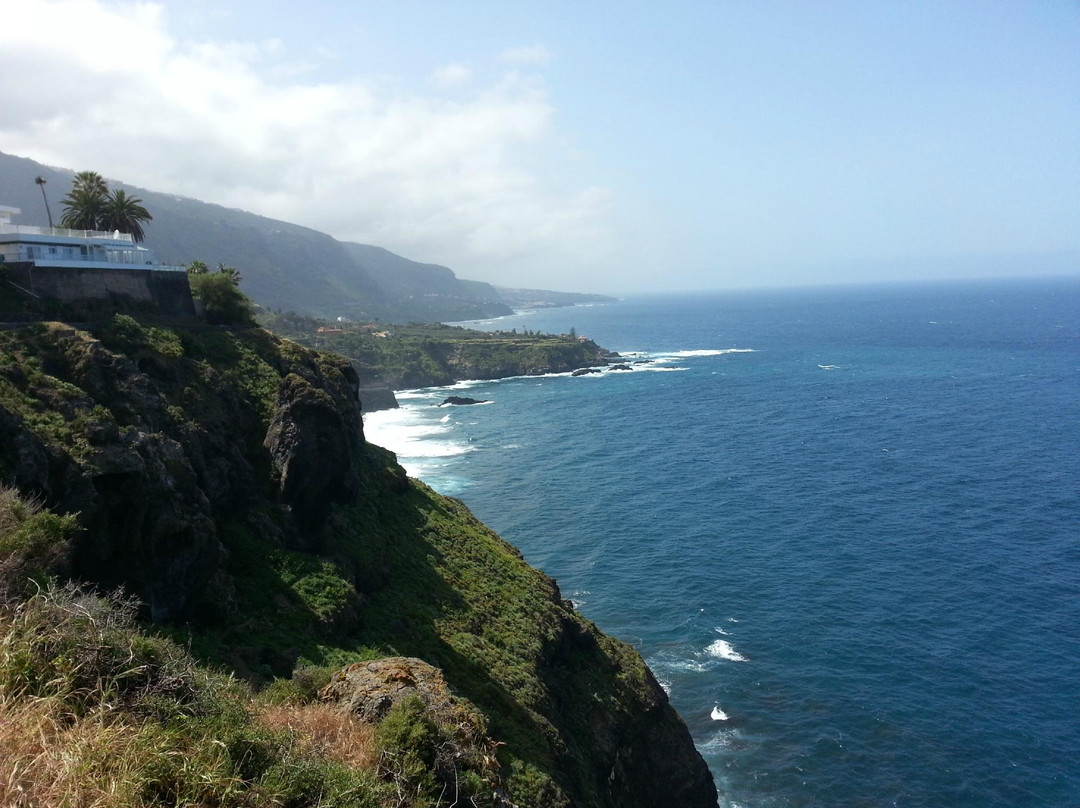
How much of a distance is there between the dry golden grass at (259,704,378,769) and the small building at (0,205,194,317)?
29980 millimetres

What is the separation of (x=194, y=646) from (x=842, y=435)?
98676mm

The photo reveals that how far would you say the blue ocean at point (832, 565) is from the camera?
41344 mm

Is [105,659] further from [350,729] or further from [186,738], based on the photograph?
[350,729]

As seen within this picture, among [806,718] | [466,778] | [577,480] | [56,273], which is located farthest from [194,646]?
[577,480]

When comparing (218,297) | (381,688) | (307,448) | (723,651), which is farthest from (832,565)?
(381,688)

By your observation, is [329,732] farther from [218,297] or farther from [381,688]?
[218,297]

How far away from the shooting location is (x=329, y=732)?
1491 cm

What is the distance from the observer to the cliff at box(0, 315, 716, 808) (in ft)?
73.8

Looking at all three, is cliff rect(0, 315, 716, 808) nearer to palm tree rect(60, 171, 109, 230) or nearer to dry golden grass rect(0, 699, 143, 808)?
dry golden grass rect(0, 699, 143, 808)

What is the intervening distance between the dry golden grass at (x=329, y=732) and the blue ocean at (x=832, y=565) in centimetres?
3157

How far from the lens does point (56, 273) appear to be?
35.8 m

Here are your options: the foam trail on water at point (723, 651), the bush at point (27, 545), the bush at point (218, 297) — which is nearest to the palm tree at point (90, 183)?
the bush at point (218, 297)

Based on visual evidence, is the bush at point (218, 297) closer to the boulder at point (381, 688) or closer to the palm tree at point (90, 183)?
the palm tree at point (90, 183)

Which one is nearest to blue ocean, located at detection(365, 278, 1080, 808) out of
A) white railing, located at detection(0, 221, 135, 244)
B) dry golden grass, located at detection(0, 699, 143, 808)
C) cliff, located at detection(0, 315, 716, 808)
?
cliff, located at detection(0, 315, 716, 808)
